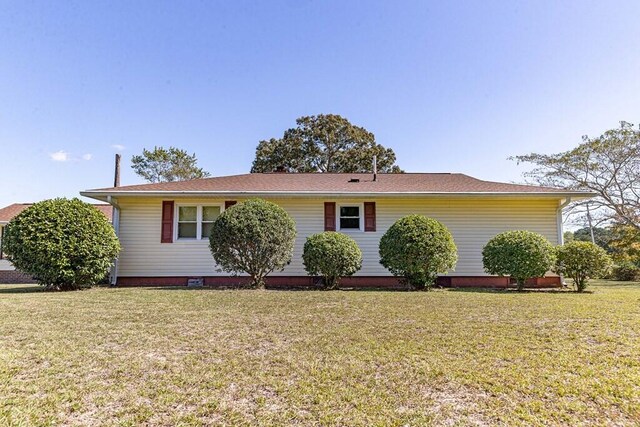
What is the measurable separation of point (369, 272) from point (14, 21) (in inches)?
446

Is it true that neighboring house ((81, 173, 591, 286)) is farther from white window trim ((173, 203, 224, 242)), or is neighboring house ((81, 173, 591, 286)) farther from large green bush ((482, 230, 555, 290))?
large green bush ((482, 230, 555, 290))

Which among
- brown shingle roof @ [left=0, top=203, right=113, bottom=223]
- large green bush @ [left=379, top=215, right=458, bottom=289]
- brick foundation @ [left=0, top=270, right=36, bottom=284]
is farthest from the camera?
brown shingle roof @ [left=0, top=203, right=113, bottom=223]

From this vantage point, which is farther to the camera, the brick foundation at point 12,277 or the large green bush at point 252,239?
the brick foundation at point 12,277

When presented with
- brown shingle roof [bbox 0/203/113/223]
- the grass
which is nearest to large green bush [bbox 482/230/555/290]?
the grass

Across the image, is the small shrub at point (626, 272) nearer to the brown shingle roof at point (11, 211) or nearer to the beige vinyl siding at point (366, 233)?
the beige vinyl siding at point (366, 233)

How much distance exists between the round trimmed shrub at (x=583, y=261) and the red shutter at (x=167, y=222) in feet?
35.8

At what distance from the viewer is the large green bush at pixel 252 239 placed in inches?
342

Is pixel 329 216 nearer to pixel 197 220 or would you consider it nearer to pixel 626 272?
pixel 197 220

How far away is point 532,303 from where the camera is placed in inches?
263

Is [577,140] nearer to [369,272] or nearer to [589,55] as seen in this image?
[589,55]

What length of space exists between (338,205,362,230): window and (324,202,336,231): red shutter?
9.0 inches

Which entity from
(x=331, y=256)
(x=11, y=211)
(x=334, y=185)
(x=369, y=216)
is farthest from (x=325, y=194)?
(x=11, y=211)

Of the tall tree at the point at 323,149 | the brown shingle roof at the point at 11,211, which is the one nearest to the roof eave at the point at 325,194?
the brown shingle roof at the point at 11,211

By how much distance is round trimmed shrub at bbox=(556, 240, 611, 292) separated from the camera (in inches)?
351
